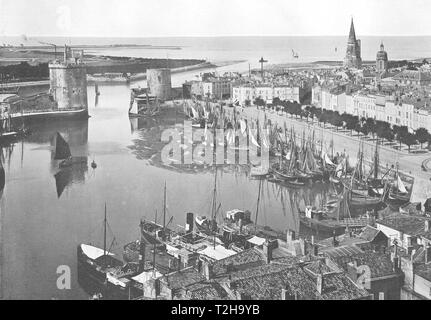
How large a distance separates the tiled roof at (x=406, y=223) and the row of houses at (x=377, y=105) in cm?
208

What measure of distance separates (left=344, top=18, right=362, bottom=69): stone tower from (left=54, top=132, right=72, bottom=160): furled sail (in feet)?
10.6

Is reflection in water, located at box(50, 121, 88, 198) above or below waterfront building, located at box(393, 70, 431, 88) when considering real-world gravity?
below

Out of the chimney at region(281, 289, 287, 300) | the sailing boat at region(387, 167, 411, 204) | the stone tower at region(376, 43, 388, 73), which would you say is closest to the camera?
the chimney at region(281, 289, 287, 300)

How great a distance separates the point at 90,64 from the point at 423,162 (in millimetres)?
4112

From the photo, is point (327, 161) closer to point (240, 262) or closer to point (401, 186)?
point (401, 186)

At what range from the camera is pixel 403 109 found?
377 inches

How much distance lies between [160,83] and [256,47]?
1973 millimetres

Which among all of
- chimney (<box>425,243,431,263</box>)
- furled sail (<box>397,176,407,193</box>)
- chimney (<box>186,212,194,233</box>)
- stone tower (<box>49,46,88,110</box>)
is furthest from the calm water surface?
chimney (<box>425,243,431,263</box>)

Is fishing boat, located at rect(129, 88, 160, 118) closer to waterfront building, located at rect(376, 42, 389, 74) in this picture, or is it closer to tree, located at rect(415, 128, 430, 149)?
waterfront building, located at rect(376, 42, 389, 74)

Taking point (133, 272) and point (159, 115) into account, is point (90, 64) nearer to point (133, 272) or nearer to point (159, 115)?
point (159, 115)

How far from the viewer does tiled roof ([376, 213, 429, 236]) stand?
6.75 meters

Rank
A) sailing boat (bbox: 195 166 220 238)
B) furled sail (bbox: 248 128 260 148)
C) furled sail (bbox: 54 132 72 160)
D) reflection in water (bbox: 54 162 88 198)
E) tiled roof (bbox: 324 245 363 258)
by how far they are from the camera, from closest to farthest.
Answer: tiled roof (bbox: 324 245 363 258), sailing boat (bbox: 195 166 220 238), reflection in water (bbox: 54 162 88 198), furled sail (bbox: 54 132 72 160), furled sail (bbox: 248 128 260 148)
